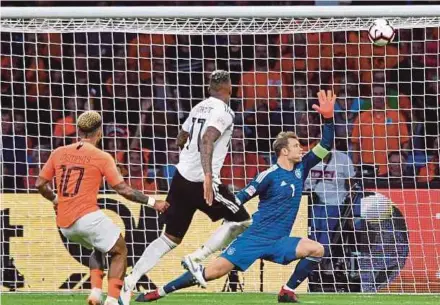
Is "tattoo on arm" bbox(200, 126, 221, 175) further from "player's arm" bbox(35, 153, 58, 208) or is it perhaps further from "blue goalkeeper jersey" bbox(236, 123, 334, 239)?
"player's arm" bbox(35, 153, 58, 208)

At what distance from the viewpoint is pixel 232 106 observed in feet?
50.9

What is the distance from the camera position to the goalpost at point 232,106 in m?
13.5

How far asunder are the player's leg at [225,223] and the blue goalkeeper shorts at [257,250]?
10cm

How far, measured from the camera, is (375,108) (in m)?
15.2

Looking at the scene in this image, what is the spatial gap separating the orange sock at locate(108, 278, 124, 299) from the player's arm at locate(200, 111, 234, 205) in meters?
1.30

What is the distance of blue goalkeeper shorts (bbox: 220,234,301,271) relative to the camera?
11.0m

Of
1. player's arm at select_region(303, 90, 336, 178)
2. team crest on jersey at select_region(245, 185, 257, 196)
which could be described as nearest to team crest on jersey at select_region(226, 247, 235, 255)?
team crest on jersey at select_region(245, 185, 257, 196)

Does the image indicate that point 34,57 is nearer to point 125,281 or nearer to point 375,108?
point 375,108

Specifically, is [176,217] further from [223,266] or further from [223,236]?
[223,266]

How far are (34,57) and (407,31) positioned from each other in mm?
5113

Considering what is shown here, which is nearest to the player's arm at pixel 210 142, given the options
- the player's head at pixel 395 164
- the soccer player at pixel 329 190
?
the soccer player at pixel 329 190

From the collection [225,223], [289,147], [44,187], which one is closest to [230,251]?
[225,223]

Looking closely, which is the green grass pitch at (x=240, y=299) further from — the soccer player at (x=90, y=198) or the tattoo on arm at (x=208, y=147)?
the tattoo on arm at (x=208, y=147)

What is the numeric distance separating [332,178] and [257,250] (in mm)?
3373
